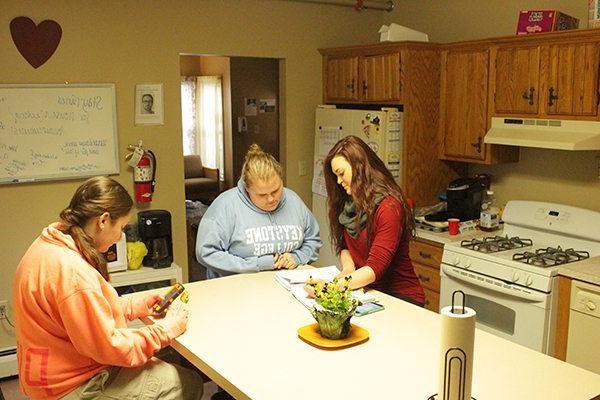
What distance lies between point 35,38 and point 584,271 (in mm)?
3301

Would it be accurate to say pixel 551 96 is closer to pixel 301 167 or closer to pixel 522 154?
pixel 522 154

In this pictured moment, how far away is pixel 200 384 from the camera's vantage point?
83.0 inches

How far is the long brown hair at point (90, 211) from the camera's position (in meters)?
1.88

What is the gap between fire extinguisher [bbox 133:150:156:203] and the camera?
4.05 metres

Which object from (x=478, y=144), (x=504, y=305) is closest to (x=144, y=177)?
(x=478, y=144)

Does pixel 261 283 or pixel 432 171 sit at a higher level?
pixel 432 171

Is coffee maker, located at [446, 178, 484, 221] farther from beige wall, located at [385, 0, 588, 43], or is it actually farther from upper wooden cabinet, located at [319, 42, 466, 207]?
beige wall, located at [385, 0, 588, 43]

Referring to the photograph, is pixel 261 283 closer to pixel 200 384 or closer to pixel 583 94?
pixel 200 384

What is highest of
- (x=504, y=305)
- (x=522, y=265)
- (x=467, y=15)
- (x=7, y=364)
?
(x=467, y=15)

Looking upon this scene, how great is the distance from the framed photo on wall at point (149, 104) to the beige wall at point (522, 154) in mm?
2093

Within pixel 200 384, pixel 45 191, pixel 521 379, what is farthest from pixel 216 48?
pixel 521 379

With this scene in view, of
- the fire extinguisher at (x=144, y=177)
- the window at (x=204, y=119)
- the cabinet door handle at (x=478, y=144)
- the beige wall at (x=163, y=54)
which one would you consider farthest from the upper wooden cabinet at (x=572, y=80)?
the window at (x=204, y=119)

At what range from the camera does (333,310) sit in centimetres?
192

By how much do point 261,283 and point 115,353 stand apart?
89 cm
